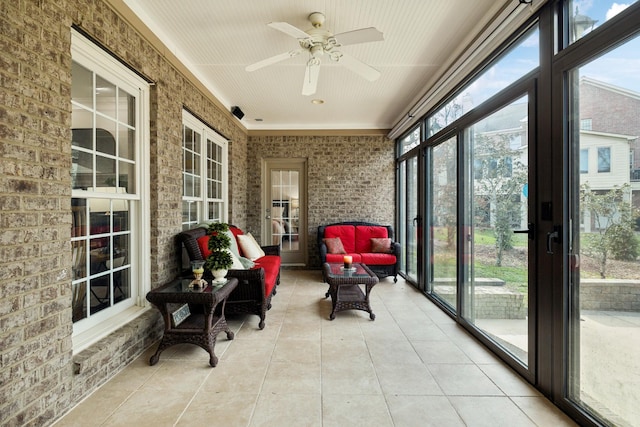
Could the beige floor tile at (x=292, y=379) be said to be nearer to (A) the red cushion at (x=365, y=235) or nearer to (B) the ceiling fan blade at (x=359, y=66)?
(B) the ceiling fan blade at (x=359, y=66)

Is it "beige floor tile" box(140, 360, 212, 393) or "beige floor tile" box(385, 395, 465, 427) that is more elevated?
"beige floor tile" box(140, 360, 212, 393)

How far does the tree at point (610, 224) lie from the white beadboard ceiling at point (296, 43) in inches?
68.2

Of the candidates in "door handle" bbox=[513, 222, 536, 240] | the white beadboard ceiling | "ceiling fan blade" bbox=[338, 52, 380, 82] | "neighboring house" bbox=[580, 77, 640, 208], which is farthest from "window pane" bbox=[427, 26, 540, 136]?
"door handle" bbox=[513, 222, 536, 240]

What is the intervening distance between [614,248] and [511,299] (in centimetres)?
106

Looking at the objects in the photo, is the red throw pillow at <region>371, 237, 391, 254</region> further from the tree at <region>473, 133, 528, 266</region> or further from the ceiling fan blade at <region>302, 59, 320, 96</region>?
the ceiling fan blade at <region>302, 59, 320, 96</region>

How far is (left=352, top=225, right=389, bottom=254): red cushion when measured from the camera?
5758 millimetres

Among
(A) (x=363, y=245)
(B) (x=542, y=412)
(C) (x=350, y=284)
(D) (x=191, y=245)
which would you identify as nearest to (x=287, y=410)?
(B) (x=542, y=412)

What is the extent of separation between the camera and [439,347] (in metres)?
2.72

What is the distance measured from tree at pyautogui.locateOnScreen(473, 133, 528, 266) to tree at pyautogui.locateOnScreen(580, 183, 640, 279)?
0.60 m

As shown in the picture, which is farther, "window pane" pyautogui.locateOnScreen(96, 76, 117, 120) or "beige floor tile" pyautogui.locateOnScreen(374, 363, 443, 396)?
"window pane" pyautogui.locateOnScreen(96, 76, 117, 120)

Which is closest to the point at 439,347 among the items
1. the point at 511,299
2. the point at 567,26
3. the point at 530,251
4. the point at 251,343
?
the point at 511,299

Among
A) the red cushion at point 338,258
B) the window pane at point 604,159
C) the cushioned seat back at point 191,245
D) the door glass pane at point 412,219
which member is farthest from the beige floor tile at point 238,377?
the door glass pane at point 412,219

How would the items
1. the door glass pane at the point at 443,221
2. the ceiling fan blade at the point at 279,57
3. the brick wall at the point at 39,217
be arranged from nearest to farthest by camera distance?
the brick wall at the point at 39,217, the ceiling fan blade at the point at 279,57, the door glass pane at the point at 443,221

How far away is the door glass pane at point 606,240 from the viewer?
60.6 inches
